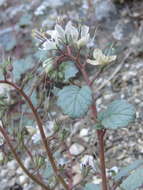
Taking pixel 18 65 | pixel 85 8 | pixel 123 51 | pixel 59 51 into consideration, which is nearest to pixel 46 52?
pixel 59 51

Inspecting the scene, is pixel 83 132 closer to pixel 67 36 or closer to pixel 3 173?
pixel 3 173

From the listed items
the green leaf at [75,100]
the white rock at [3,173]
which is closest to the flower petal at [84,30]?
the green leaf at [75,100]

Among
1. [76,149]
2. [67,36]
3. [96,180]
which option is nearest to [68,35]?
[67,36]

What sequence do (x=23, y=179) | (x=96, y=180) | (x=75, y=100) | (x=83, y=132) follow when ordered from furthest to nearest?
1. (x=83, y=132)
2. (x=23, y=179)
3. (x=96, y=180)
4. (x=75, y=100)

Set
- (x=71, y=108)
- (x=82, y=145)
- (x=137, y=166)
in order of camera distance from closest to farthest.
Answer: (x=71, y=108)
(x=137, y=166)
(x=82, y=145)

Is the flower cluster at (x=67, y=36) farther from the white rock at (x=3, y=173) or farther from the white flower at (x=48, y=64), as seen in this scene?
the white rock at (x=3, y=173)

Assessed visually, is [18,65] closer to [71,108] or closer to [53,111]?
[71,108]

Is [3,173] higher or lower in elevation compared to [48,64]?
lower
